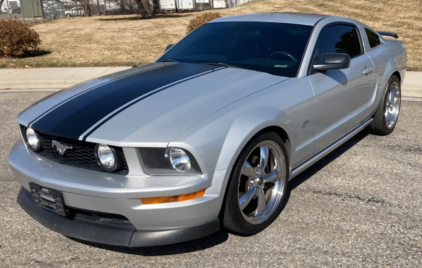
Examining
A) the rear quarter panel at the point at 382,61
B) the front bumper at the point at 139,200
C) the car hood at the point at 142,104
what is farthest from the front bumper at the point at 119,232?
the rear quarter panel at the point at 382,61

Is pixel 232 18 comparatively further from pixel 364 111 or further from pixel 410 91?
pixel 410 91

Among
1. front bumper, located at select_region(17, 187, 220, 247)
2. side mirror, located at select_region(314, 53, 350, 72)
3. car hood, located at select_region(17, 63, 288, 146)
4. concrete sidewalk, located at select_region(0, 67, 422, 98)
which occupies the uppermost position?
side mirror, located at select_region(314, 53, 350, 72)

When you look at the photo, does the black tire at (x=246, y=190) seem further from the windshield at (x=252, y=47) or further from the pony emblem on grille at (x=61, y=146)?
the pony emblem on grille at (x=61, y=146)

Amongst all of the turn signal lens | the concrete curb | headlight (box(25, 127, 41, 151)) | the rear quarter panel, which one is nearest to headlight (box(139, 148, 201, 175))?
the turn signal lens

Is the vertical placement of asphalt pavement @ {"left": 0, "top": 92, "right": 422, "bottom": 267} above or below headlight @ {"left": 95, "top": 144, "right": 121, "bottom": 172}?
below

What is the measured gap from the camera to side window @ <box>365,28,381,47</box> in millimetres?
5481

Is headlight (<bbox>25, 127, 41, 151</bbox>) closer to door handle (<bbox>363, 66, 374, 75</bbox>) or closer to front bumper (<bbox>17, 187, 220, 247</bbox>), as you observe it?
front bumper (<bbox>17, 187, 220, 247</bbox>)

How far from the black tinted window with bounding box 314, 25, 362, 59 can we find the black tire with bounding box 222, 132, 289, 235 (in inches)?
46.8

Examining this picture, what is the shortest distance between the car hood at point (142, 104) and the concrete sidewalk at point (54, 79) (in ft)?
17.9

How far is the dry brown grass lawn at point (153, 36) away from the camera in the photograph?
1250cm

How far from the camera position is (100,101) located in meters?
3.47

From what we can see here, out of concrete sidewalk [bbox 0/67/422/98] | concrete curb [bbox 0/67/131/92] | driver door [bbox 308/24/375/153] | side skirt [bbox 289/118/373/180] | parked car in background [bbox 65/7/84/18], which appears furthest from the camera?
parked car in background [bbox 65/7/84/18]

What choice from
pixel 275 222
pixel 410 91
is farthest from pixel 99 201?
pixel 410 91

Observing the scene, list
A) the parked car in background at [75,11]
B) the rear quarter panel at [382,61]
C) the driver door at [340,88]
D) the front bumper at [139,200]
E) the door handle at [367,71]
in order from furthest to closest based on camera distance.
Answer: the parked car in background at [75,11] < the rear quarter panel at [382,61] < the door handle at [367,71] < the driver door at [340,88] < the front bumper at [139,200]
